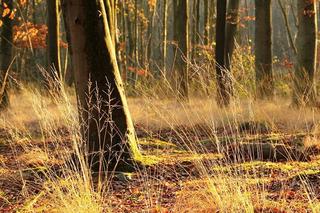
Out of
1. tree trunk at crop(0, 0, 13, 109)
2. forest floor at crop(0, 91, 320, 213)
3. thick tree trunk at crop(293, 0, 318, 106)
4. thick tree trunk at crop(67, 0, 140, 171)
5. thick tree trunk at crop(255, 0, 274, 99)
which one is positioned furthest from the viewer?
thick tree trunk at crop(255, 0, 274, 99)

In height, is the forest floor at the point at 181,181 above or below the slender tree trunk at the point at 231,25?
below

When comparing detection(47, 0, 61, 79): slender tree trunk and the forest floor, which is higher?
detection(47, 0, 61, 79): slender tree trunk

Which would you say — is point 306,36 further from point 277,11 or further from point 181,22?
point 277,11

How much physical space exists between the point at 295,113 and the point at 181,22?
194 inches

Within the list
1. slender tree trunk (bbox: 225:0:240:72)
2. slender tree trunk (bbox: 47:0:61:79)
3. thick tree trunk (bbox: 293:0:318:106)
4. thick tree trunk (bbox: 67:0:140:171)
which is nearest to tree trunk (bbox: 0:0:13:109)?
slender tree trunk (bbox: 47:0:61:79)

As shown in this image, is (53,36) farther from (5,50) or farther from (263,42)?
(263,42)

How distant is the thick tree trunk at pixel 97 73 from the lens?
193 inches

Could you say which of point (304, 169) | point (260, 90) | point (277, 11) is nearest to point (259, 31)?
point (260, 90)

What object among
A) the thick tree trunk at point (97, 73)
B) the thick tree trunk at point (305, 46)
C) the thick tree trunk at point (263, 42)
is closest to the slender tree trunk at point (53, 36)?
the thick tree trunk at point (263, 42)

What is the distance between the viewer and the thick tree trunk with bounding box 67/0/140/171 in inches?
193

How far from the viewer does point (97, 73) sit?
4.98 metres

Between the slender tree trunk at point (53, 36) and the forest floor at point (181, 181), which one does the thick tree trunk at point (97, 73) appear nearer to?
the forest floor at point (181, 181)

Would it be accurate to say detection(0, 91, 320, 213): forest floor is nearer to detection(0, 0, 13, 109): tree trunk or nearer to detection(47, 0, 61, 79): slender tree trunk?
detection(0, 0, 13, 109): tree trunk

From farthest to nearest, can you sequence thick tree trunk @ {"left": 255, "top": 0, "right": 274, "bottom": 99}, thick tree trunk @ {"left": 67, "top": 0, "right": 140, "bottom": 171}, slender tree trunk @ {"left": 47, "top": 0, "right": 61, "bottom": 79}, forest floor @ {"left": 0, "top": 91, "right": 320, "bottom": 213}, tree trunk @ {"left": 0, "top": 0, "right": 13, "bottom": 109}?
slender tree trunk @ {"left": 47, "top": 0, "right": 61, "bottom": 79}
thick tree trunk @ {"left": 255, "top": 0, "right": 274, "bottom": 99}
tree trunk @ {"left": 0, "top": 0, "right": 13, "bottom": 109}
thick tree trunk @ {"left": 67, "top": 0, "right": 140, "bottom": 171}
forest floor @ {"left": 0, "top": 91, "right": 320, "bottom": 213}
